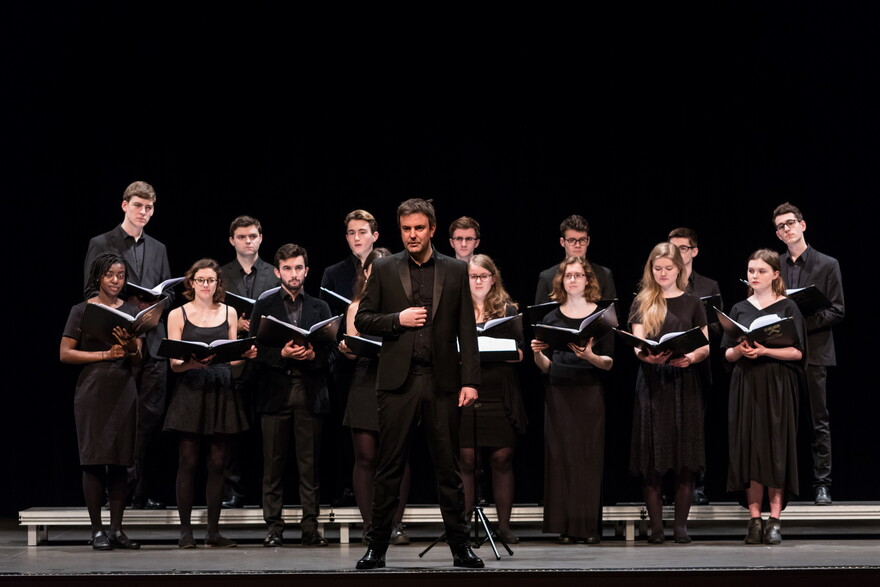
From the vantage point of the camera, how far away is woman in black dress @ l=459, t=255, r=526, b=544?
5.21 meters

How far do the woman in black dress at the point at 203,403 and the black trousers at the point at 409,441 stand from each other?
1208mm

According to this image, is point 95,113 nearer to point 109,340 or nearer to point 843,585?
point 109,340

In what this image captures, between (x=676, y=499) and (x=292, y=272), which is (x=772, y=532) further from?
(x=292, y=272)

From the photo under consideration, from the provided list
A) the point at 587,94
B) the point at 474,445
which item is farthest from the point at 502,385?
the point at 587,94

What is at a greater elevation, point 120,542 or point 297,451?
point 297,451

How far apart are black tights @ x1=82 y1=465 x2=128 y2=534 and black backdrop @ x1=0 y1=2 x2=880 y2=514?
65.6 inches

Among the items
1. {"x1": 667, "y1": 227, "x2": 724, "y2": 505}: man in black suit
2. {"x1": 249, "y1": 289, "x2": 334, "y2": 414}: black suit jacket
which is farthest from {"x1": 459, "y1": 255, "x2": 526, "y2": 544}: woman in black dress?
{"x1": 667, "y1": 227, "x2": 724, "y2": 505}: man in black suit

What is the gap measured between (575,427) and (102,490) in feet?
7.41

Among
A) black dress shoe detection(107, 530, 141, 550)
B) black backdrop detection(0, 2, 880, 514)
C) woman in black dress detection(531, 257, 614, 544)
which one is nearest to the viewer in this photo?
black dress shoe detection(107, 530, 141, 550)

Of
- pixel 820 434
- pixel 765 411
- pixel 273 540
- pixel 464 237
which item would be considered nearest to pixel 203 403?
pixel 273 540

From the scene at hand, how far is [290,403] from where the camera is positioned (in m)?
5.17

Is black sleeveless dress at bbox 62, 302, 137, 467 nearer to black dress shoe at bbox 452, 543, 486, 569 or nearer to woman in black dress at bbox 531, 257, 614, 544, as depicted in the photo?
black dress shoe at bbox 452, 543, 486, 569

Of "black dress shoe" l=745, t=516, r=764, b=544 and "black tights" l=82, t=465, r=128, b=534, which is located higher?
"black tights" l=82, t=465, r=128, b=534

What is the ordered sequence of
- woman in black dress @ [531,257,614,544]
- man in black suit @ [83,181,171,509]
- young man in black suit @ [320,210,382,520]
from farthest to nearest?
man in black suit @ [83,181,171,509]
young man in black suit @ [320,210,382,520]
woman in black dress @ [531,257,614,544]
